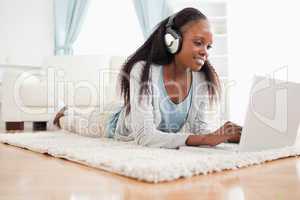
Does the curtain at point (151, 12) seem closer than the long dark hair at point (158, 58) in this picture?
No

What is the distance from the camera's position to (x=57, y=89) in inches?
122

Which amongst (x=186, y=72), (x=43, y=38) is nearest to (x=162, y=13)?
Answer: (x=43, y=38)

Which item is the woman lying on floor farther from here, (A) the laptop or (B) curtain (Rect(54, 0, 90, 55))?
(B) curtain (Rect(54, 0, 90, 55))

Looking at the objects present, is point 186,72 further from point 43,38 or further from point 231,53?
point 43,38

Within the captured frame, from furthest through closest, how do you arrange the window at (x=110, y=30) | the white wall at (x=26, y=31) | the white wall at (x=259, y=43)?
the window at (x=110, y=30) → the white wall at (x=26, y=31) → the white wall at (x=259, y=43)

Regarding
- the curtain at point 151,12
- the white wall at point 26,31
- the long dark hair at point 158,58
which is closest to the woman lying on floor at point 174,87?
the long dark hair at point 158,58

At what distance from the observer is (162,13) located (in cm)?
408

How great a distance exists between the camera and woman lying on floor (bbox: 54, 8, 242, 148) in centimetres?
132

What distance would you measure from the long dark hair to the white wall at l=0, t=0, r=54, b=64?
281 cm

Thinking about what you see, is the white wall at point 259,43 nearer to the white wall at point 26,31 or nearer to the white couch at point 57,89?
the white couch at point 57,89

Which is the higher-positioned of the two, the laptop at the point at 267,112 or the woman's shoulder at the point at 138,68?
the woman's shoulder at the point at 138,68

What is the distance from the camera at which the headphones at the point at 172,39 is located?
4.42 feet

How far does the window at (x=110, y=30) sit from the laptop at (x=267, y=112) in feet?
10.1

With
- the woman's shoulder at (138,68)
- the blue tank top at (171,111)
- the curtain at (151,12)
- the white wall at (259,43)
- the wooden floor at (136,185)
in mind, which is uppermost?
the curtain at (151,12)
